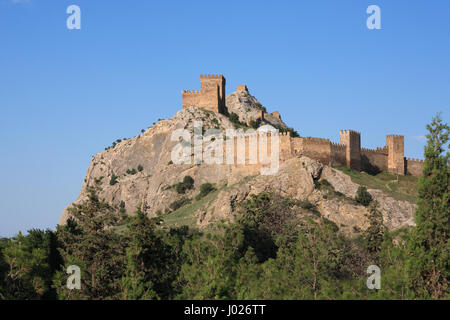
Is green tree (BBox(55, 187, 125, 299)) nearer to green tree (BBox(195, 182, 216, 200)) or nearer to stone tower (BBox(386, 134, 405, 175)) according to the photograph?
green tree (BBox(195, 182, 216, 200))

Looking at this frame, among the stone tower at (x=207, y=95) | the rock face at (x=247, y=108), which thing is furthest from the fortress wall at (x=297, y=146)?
the rock face at (x=247, y=108)

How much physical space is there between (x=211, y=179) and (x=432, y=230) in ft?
164

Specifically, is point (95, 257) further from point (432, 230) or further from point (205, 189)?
point (205, 189)

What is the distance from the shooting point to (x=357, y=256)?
48.1 meters

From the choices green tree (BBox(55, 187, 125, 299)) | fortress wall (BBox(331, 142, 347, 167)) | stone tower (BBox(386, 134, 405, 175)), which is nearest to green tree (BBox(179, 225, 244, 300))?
green tree (BBox(55, 187, 125, 299))

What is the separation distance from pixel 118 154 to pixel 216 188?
A: 2957 cm

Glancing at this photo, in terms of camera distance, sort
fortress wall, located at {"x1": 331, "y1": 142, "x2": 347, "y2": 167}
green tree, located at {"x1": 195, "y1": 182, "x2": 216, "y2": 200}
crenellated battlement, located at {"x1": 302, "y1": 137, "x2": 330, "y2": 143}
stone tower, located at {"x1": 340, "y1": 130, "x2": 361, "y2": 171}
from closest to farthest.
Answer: crenellated battlement, located at {"x1": 302, "y1": 137, "x2": 330, "y2": 143}
fortress wall, located at {"x1": 331, "y1": 142, "x2": 347, "y2": 167}
stone tower, located at {"x1": 340, "y1": 130, "x2": 361, "y2": 171}
green tree, located at {"x1": 195, "y1": 182, "x2": 216, "y2": 200}

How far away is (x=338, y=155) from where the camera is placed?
222 feet

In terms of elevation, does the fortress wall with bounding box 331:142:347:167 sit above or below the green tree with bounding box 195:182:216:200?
above

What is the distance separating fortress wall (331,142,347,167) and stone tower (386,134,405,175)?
8.76 m

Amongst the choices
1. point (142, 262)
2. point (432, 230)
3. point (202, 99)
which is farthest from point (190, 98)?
point (432, 230)

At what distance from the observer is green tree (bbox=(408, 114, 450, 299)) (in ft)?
94.7
